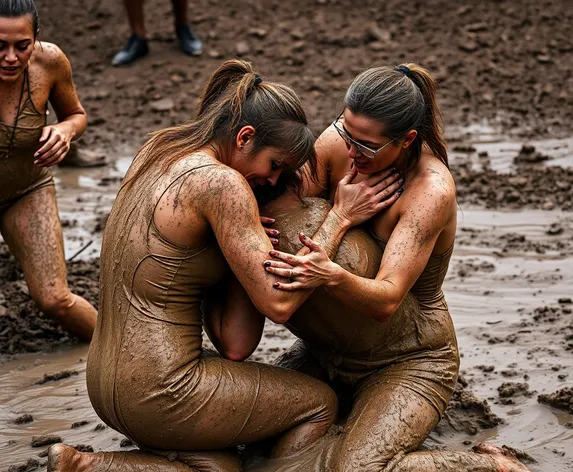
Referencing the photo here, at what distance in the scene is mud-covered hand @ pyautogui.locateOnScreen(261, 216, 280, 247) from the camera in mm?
4443

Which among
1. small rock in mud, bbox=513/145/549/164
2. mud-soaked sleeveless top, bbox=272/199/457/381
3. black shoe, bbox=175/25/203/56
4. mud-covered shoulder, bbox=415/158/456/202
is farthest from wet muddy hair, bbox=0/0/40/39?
black shoe, bbox=175/25/203/56

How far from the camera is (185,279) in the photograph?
4.29 meters

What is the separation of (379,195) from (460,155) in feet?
16.0

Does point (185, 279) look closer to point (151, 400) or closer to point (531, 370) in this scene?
point (151, 400)

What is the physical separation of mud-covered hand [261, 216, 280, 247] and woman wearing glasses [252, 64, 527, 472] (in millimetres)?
46

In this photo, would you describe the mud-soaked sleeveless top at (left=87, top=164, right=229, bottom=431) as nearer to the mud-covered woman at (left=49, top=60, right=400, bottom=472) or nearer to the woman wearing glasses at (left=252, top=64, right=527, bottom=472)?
the mud-covered woman at (left=49, top=60, right=400, bottom=472)

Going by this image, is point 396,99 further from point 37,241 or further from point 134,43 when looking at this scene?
point 134,43

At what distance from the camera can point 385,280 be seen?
4.35 m

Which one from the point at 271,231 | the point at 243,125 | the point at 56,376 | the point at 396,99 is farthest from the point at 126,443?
the point at 396,99

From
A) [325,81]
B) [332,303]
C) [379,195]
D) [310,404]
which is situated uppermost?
[379,195]

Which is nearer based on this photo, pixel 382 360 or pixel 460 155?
pixel 382 360

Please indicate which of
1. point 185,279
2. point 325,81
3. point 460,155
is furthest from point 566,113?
point 185,279

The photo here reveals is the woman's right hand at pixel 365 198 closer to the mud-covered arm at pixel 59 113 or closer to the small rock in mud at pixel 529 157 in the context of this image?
A: the mud-covered arm at pixel 59 113

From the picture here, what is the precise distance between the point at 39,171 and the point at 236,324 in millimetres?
2054
